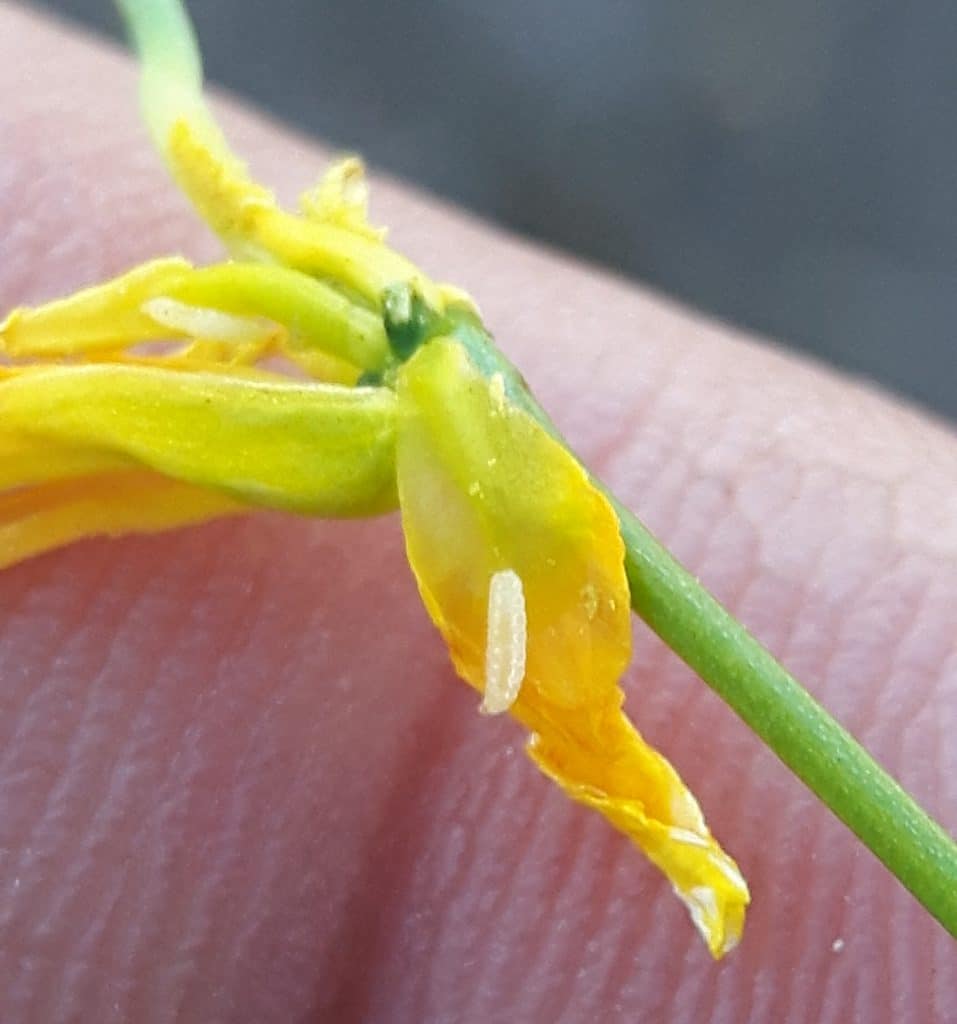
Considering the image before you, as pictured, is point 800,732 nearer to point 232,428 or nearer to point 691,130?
point 232,428

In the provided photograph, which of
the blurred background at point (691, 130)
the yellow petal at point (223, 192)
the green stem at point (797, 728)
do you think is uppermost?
the yellow petal at point (223, 192)

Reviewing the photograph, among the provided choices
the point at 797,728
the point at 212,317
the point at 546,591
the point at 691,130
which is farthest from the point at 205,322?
the point at 691,130

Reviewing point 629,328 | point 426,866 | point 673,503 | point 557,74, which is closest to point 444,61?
point 557,74

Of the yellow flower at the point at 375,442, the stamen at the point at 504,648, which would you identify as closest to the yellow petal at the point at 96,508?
the yellow flower at the point at 375,442

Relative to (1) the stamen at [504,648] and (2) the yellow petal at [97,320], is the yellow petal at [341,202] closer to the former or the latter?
(2) the yellow petal at [97,320]

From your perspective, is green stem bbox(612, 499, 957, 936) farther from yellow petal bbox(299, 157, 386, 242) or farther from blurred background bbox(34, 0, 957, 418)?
blurred background bbox(34, 0, 957, 418)

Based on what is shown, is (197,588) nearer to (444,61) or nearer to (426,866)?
(426,866)

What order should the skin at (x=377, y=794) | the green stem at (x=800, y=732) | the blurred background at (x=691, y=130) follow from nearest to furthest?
1. the green stem at (x=800, y=732)
2. the skin at (x=377, y=794)
3. the blurred background at (x=691, y=130)

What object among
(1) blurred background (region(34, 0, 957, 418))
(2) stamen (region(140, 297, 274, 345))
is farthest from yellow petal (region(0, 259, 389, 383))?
(1) blurred background (region(34, 0, 957, 418))
